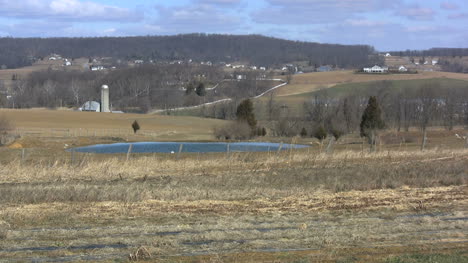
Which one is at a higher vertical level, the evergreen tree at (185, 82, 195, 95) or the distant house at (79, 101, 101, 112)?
the evergreen tree at (185, 82, 195, 95)

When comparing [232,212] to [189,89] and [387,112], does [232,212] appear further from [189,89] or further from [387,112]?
[189,89]

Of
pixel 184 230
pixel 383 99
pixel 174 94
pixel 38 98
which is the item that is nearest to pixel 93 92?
pixel 38 98

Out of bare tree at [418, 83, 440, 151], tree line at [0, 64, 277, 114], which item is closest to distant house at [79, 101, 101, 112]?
tree line at [0, 64, 277, 114]

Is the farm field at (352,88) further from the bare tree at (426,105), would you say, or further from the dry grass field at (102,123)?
the dry grass field at (102,123)

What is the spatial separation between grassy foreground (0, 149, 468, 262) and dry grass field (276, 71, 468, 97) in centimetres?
11312

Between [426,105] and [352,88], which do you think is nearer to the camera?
[426,105]

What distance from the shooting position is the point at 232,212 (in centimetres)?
1454

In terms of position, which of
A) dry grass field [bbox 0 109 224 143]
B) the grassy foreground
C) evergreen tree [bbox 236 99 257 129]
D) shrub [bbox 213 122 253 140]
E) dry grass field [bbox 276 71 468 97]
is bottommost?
dry grass field [bbox 0 109 224 143]

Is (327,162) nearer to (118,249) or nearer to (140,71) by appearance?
(118,249)

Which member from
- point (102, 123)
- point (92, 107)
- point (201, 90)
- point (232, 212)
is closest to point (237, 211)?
A: point (232, 212)

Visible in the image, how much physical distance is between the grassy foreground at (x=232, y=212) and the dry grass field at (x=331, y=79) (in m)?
113

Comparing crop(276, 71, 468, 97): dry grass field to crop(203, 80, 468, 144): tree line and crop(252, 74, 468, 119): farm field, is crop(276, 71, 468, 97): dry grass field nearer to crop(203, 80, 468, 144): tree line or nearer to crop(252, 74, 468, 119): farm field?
crop(252, 74, 468, 119): farm field

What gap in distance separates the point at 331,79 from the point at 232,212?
462ft

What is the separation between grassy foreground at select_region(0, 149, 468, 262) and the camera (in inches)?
409
